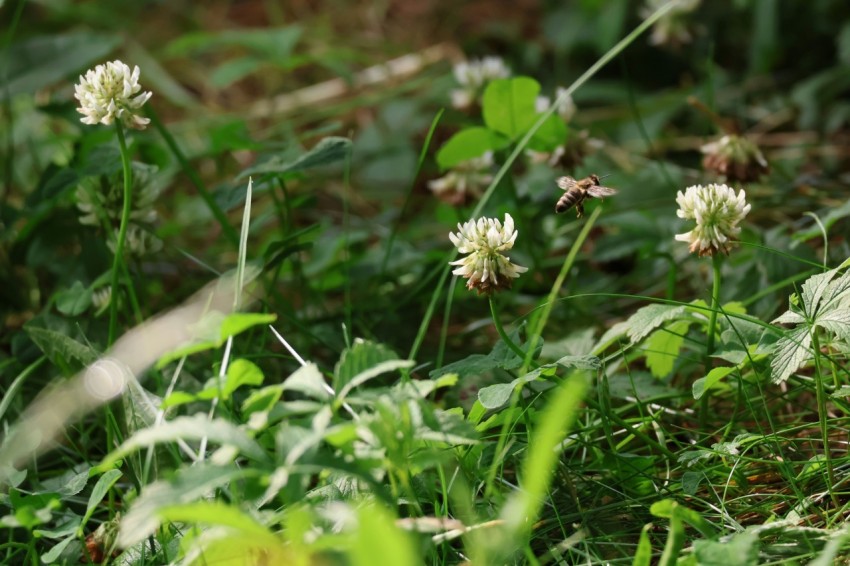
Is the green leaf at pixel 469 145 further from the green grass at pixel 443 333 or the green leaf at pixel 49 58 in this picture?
the green leaf at pixel 49 58

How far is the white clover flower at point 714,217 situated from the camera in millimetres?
1030

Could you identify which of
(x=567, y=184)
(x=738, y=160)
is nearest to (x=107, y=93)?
(x=567, y=184)

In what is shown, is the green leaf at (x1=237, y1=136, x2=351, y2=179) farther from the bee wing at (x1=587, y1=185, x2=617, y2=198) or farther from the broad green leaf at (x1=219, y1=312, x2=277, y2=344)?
the broad green leaf at (x1=219, y1=312, x2=277, y2=344)

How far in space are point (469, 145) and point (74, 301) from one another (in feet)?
2.06

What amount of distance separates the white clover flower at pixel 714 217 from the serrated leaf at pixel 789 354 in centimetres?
12

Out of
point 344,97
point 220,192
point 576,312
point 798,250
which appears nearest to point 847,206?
point 798,250

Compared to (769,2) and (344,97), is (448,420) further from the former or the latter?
(344,97)

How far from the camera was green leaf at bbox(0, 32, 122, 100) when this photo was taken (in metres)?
1.79

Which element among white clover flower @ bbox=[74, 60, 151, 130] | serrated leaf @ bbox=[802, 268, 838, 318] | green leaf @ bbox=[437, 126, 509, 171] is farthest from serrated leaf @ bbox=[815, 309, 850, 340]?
white clover flower @ bbox=[74, 60, 151, 130]

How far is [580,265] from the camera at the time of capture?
66.5 inches

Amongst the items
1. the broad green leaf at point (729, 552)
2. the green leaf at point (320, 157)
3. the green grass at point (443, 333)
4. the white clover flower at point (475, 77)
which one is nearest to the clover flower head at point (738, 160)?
the green grass at point (443, 333)

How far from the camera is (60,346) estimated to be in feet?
3.83

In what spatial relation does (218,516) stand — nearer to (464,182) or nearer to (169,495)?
(169,495)

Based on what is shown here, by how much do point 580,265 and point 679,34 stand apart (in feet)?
2.68
